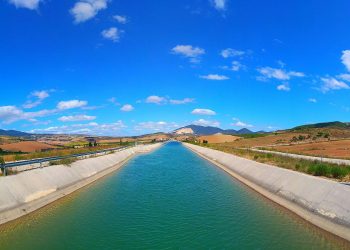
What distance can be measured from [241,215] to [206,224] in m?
3.06

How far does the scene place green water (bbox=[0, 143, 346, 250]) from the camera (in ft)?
50.8

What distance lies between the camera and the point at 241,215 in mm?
21219

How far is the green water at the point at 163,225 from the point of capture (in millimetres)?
15477

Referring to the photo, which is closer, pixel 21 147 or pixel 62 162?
pixel 62 162

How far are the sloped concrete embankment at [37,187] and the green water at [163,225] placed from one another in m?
0.87

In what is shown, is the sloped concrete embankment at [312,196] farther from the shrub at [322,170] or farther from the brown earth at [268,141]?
the brown earth at [268,141]

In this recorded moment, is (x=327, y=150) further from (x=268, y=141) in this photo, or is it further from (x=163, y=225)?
(x=268, y=141)

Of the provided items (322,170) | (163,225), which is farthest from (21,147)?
(163,225)

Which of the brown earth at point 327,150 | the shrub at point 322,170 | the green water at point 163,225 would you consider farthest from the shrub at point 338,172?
the brown earth at point 327,150

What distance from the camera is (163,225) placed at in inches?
736

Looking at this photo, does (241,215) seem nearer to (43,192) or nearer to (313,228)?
(313,228)

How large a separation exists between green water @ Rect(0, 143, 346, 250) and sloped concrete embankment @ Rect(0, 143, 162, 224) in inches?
34.3

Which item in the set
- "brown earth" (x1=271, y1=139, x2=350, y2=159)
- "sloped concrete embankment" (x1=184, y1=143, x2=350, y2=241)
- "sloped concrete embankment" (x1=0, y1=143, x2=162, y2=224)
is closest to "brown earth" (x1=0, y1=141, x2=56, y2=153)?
"brown earth" (x1=271, y1=139, x2=350, y2=159)

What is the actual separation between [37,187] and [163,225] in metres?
10.5
